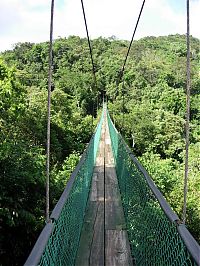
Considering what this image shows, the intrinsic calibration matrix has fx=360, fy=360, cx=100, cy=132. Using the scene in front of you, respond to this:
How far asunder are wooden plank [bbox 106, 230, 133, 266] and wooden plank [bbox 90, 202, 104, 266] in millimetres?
27

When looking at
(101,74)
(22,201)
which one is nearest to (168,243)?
(22,201)

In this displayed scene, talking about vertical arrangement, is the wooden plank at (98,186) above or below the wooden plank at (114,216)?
below

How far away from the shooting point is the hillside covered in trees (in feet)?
14.5

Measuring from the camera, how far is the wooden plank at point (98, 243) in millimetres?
1500

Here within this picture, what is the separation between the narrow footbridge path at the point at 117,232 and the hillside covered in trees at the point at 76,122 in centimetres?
209

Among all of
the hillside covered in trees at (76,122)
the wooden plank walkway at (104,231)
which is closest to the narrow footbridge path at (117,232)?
the wooden plank walkway at (104,231)

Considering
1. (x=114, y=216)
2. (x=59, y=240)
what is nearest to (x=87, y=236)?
(x=114, y=216)

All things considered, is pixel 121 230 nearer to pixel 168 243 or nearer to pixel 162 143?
pixel 168 243

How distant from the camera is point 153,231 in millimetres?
1303

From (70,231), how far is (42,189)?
353 cm

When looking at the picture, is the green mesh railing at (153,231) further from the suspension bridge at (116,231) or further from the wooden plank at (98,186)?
the wooden plank at (98,186)

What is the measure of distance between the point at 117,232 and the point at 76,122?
43.2 ft

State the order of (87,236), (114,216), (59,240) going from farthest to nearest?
(114,216), (87,236), (59,240)

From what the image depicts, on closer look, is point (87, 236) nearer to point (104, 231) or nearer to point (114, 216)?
point (104, 231)
